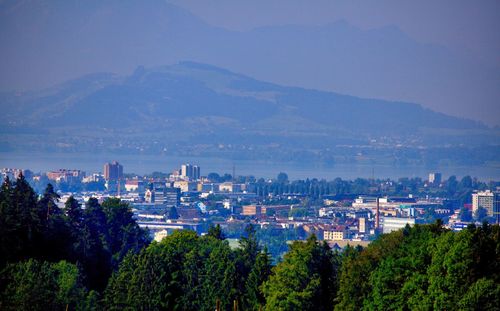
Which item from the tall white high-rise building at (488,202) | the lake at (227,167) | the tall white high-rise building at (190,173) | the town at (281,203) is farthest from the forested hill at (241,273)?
the lake at (227,167)

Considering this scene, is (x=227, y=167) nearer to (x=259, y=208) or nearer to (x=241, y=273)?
(x=259, y=208)

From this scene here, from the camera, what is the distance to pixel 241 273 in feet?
96.1

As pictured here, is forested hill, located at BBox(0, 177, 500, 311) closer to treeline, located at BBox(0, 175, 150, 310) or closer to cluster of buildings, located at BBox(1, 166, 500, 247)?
treeline, located at BBox(0, 175, 150, 310)

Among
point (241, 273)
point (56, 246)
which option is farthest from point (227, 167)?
point (241, 273)

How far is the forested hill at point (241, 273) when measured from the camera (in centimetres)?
2333

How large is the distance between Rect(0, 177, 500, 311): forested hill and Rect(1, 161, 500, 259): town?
34.2 m

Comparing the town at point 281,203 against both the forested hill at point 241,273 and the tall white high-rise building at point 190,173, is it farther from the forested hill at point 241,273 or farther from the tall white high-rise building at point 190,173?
the forested hill at point 241,273

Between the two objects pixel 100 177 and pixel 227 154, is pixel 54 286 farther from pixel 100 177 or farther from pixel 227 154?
pixel 227 154

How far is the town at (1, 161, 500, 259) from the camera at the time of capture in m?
82.7

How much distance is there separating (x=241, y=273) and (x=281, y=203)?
75631mm

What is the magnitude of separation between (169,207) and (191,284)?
7240cm

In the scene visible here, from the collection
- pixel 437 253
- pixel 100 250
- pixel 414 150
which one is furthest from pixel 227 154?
pixel 437 253

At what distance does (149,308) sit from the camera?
2808 cm

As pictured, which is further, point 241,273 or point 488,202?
point 488,202
